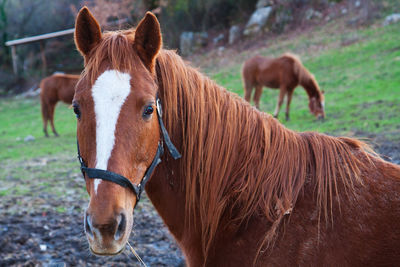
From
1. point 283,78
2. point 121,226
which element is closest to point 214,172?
point 121,226

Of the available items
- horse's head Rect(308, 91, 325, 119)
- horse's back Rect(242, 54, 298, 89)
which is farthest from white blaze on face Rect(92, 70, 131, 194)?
horse's back Rect(242, 54, 298, 89)

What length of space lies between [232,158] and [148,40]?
76 centimetres

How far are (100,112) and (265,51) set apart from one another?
19.7m

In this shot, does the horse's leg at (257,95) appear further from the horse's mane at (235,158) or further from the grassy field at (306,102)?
the horse's mane at (235,158)

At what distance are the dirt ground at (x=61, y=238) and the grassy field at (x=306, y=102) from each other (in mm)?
783

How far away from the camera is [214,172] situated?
1.91 meters

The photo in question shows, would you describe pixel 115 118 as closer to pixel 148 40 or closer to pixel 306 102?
pixel 148 40

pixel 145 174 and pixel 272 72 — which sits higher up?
pixel 145 174

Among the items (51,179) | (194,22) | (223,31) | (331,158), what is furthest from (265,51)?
(331,158)

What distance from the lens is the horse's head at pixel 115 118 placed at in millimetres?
1453

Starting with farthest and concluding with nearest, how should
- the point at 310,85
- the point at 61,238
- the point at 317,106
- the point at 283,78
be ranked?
1. the point at 283,78
2. the point at 310,85
3. the point at 317,106
4. the point at 61,238

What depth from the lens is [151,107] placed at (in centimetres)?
167

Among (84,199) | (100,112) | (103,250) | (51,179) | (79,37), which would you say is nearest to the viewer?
→ (103,250)

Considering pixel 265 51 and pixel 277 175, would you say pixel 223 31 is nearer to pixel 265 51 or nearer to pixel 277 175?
pixel 265 51
